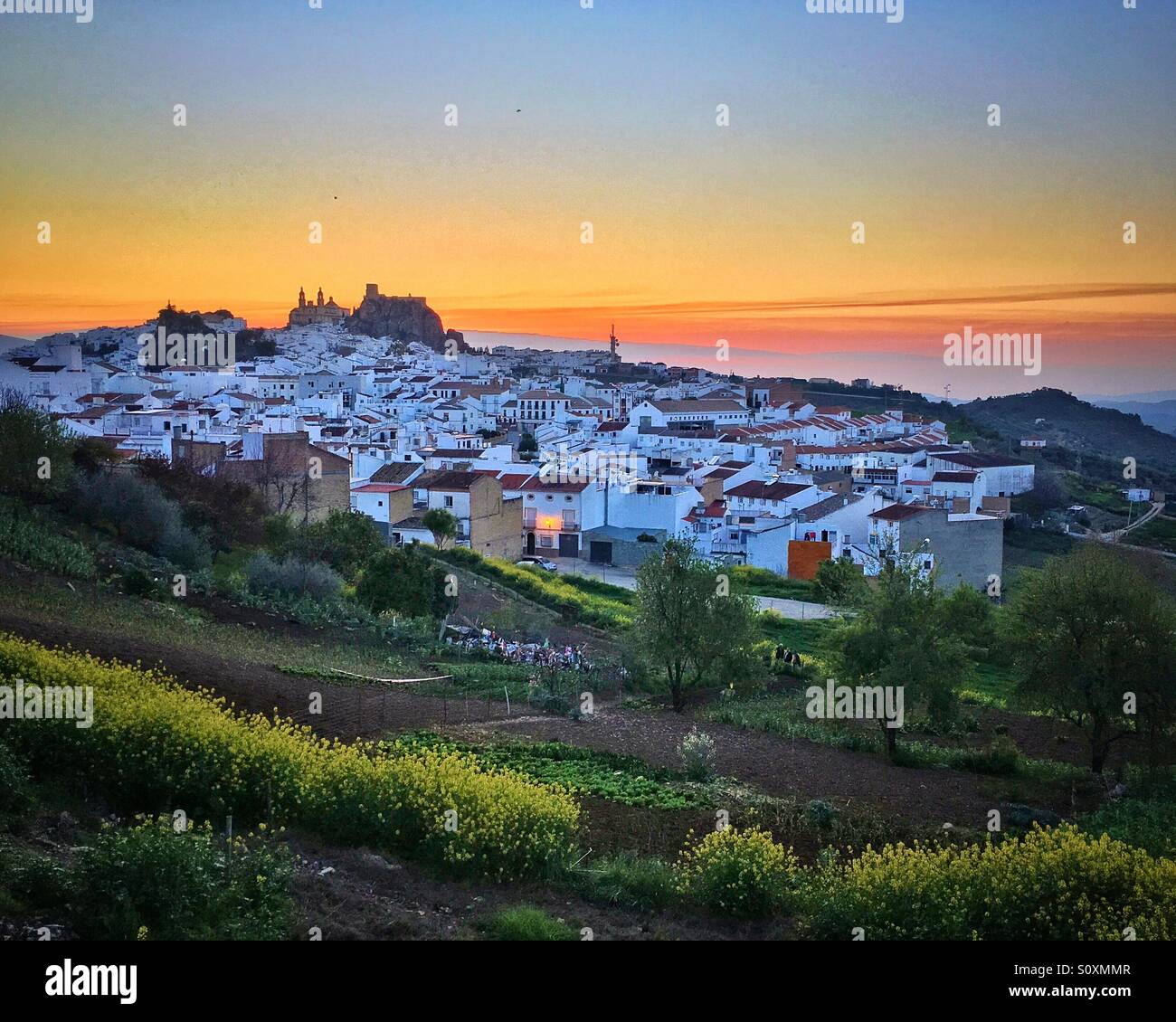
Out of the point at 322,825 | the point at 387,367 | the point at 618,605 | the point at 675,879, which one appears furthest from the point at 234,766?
the point at 387,367

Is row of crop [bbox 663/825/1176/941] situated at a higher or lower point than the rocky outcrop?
lower

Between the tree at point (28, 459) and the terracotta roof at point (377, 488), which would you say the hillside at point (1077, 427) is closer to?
the terracotta roof at point (377, 488)

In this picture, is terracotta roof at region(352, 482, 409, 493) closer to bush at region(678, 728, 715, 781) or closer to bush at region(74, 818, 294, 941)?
bush at region(678, 728, 715, 781)

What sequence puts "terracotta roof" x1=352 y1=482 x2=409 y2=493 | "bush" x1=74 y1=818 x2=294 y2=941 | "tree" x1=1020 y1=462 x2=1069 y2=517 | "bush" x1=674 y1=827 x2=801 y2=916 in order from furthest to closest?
1. "tree" x1=1020 y1=462 x2=1069 y2=517
2. "terracotta roof" x1=352 y1=482 x2=409 y2=493
3. "bush" x1=674 y1=827 x2=801 y2=916
4. "bush" x1=74 y1=818 x2=294 y2=941

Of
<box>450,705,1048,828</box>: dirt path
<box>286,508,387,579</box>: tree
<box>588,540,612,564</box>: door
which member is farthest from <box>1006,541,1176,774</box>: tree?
<box>588,540,612,564</box>: door

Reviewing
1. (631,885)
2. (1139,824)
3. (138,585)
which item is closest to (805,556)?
(138,585)

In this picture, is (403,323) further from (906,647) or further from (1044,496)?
(906,647)

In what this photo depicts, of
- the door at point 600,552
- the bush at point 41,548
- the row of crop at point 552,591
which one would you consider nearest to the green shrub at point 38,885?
the bush at point 41,548
